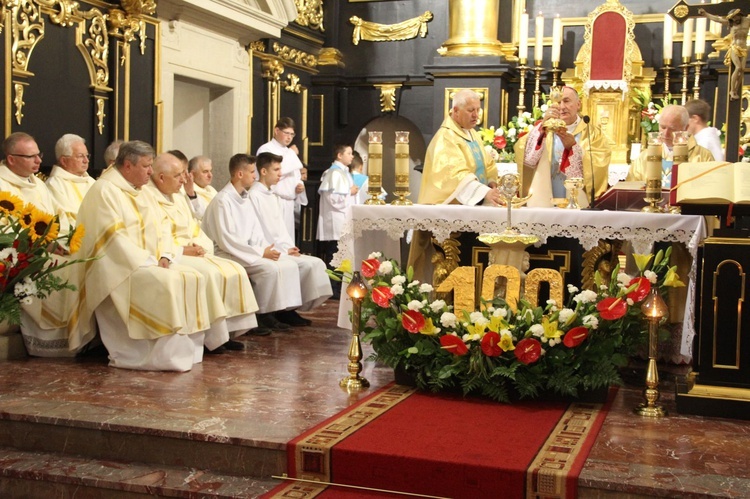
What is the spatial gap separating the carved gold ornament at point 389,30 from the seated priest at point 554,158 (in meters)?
5.74

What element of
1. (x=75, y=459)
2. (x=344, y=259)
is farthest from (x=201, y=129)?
(x=75, y=459)

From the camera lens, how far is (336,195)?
10.7 metres

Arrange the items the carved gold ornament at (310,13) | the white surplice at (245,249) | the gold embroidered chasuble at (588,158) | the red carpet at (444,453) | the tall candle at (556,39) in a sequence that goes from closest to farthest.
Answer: the red carpet at (444,453)
the gold embroidered chasuble at (588,158)
the white surplice at (245,249)
the tall candle at (556,39)
the carved gold ornament at (310,13)

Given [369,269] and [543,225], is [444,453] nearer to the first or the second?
[369,269]

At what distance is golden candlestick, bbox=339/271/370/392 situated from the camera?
5.44 meters

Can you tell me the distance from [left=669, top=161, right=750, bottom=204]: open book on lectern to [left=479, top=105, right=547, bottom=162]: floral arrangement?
16.2ft

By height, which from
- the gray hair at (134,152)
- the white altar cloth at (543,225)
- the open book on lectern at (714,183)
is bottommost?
the white altar cloth at (543,225)

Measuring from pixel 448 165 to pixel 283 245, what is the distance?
2.36 meters

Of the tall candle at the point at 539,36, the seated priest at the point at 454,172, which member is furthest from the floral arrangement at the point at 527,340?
the tall candle at the point at 539,36

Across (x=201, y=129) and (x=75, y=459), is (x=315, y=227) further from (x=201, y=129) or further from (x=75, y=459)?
(x=75, y=459)

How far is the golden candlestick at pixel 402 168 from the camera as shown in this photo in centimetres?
622

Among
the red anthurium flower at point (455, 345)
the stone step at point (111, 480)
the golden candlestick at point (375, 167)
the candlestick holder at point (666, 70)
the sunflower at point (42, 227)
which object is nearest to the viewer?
the stone step at point (111, 480)

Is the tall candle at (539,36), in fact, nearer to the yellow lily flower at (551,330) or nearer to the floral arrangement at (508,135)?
the floral arrangement at (508,135)

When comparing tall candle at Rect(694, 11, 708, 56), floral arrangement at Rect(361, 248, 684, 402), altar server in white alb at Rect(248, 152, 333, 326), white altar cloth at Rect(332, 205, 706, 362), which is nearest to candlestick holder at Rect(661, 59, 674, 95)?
tall candle at Rect(694, 11, 708, 56)
